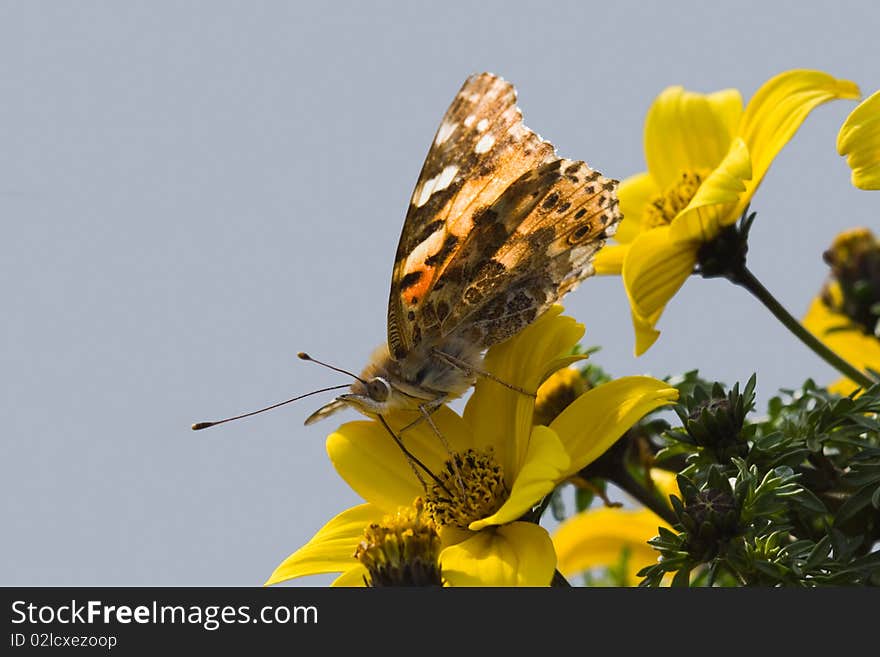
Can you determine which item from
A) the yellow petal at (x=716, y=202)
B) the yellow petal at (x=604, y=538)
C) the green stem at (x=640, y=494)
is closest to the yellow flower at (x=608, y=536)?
the yellow petal at (x=604, y=538)

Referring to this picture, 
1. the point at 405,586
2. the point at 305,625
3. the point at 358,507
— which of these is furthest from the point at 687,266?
the point at 305,625

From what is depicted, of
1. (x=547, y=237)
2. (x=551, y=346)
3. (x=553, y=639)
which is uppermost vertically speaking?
(x=547, y=237)

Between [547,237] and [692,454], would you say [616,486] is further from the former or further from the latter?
[547,237]

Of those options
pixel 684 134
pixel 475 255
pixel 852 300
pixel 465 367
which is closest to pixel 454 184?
pixel 475 255

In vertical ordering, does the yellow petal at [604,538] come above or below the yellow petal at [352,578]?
above

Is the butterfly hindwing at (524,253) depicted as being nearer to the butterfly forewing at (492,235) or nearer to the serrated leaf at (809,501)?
the butterfly forewing at (492,235)
